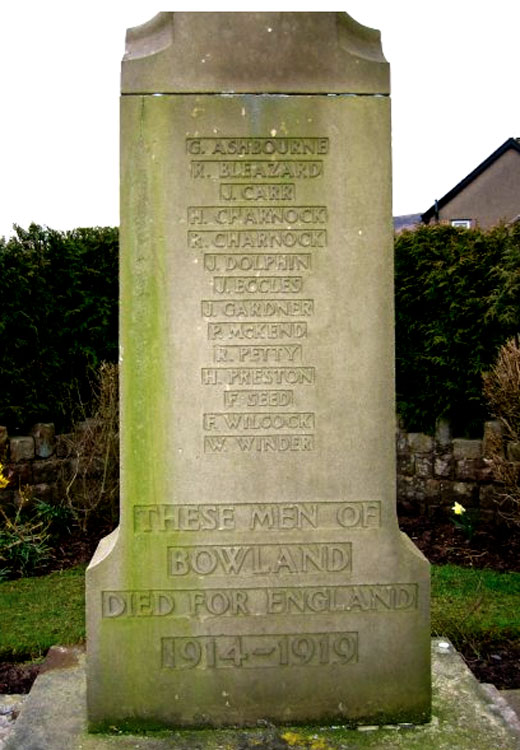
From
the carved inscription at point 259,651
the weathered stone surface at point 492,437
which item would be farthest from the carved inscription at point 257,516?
the weathered stone surface at point 492,437

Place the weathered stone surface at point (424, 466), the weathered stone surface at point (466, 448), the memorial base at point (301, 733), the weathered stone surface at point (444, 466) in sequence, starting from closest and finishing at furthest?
the memorial base at point (301, 733), the weathered stone surface at point (466, 448), the weathered stone surface at point (444, 466), the weathered stone surface at point (424, 466)

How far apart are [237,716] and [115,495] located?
514cm

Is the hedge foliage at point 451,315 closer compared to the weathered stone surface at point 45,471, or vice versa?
the hedge foliage at point 451,315

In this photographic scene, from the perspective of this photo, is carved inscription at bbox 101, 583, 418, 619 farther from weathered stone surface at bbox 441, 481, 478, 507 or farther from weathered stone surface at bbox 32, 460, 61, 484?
weathered stone surface at bbox 32, 460, 61, 484

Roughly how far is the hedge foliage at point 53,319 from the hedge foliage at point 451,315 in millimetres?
3142

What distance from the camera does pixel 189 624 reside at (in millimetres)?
3041

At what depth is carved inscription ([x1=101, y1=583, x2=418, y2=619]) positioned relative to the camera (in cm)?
302

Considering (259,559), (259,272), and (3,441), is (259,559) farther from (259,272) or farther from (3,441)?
(3,441)

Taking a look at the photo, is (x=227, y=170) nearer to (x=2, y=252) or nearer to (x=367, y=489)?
(x=367, y=489)

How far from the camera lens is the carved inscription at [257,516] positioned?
3.01m

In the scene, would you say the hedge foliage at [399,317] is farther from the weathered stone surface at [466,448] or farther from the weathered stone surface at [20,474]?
the weathered stone surface at [20,474]

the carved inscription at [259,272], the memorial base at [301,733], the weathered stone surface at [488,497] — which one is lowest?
the memorial base at [301,733]

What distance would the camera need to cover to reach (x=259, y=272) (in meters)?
3.02

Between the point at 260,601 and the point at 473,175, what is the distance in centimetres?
2548
